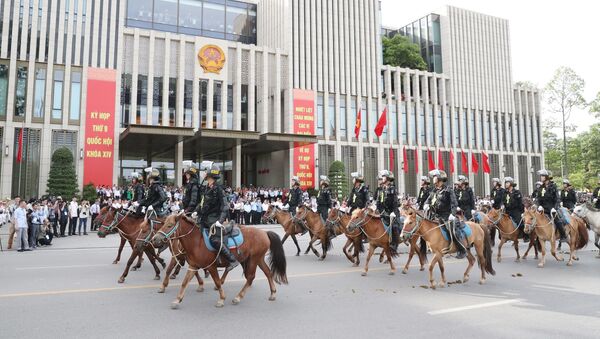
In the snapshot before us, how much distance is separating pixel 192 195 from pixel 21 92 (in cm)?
3154

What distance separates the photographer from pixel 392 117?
45531 mm

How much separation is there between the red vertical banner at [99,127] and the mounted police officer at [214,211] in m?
28.1

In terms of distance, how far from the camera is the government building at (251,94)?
31969 millimetres

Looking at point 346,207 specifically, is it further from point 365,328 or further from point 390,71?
point 390,71

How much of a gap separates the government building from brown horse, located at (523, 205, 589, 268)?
2289 cm

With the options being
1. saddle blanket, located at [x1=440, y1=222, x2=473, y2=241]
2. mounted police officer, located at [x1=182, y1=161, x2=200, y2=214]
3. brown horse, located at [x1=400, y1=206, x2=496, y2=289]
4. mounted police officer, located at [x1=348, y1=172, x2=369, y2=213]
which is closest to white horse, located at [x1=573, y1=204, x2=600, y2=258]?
brown horse, located at [x1=400, y1=206, x2=496, y2=289]

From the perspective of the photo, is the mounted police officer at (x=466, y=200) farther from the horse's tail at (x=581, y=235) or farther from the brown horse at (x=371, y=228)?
the brown horse at (x=371, y=228)

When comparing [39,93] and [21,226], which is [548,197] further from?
[39,93]

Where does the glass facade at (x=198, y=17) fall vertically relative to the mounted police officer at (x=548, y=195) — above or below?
above

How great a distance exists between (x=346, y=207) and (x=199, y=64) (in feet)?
94.2

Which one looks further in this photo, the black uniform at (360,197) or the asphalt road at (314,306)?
the black uniform at (360,197)

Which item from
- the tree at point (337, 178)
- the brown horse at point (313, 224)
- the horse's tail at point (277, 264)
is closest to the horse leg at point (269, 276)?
the horse's tail at point (277, 264)

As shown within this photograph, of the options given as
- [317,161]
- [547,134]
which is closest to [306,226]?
[317,161]

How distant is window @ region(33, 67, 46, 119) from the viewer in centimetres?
3203
